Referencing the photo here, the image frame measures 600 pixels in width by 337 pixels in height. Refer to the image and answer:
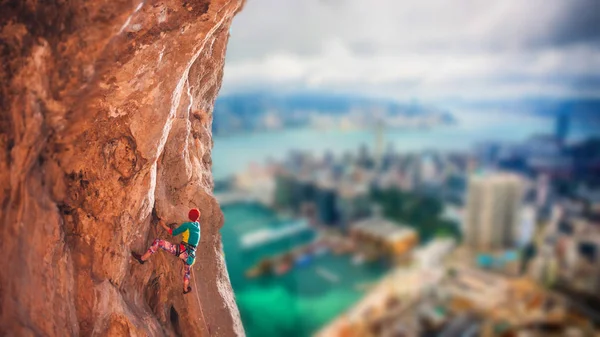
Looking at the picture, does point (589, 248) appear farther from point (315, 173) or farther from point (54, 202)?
point (54, 202)

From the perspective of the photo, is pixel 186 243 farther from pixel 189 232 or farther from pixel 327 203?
pixel 327 203

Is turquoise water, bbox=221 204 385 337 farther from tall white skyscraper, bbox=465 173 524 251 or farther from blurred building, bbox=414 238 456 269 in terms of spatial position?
tall white skyscraper, bbox=465 173 524 251

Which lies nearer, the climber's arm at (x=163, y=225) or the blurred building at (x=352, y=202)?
the climber's arm at (x=163, y=225)

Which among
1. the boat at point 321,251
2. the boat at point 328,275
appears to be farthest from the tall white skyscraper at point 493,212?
the boat at point 321,251

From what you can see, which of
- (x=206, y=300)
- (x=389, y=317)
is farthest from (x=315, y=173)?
(x=206, y=300)

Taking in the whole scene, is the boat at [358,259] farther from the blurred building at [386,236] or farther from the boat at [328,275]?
the boat at [328,275]

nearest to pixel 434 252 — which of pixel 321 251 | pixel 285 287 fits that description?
pixel 321 251
